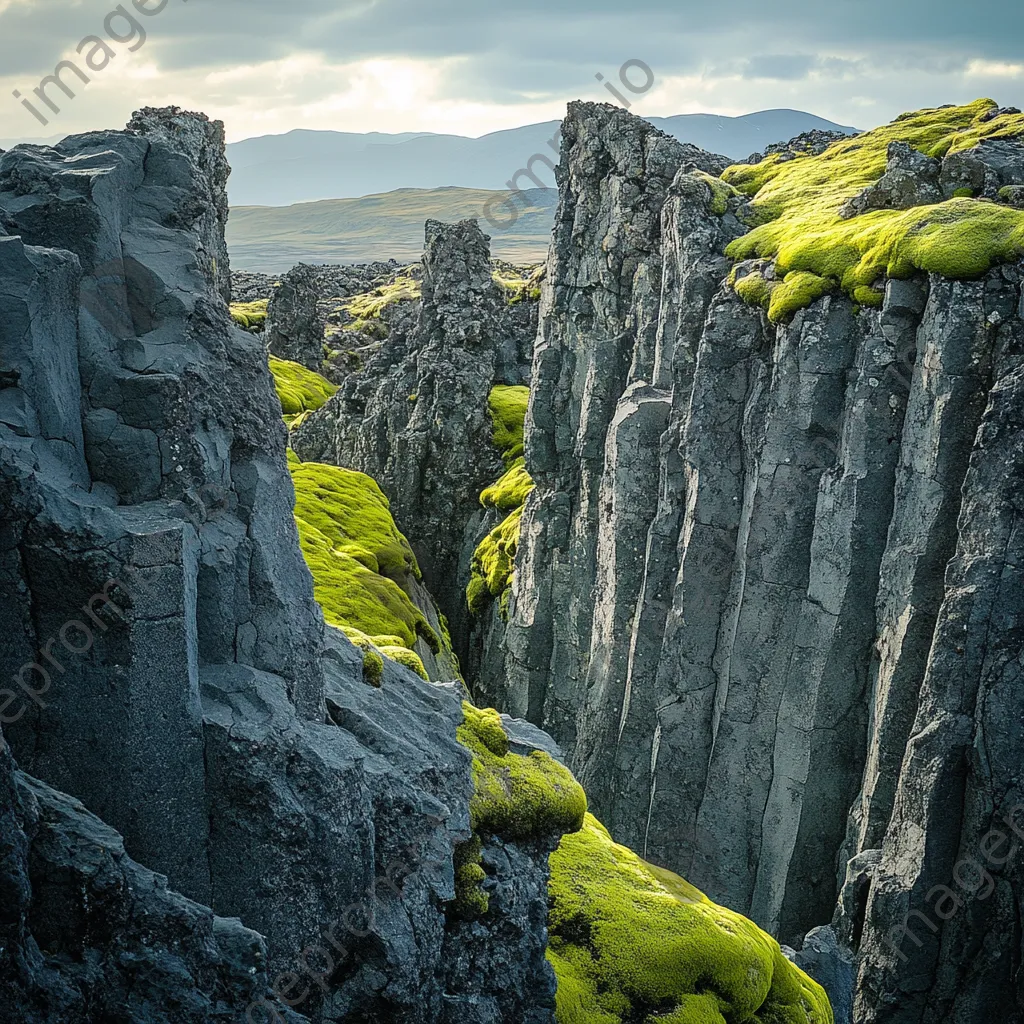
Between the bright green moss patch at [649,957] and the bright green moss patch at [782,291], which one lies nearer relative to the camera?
the bright green moss patch at [649,957]

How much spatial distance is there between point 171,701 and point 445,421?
51781mm

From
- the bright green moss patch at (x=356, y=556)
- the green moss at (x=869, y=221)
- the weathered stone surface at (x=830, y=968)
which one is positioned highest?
the green moss at (x=869, y=221)

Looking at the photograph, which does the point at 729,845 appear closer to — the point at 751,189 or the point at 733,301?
the point at 733,301

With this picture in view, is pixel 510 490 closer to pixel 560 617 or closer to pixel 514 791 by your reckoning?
pixel 560 617

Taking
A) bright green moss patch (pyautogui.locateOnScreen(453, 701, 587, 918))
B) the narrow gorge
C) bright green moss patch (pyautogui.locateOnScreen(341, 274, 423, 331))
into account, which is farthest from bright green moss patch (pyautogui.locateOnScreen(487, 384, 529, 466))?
bright green moss patch (pyautogui.locateOnScreen(453, 701, 587, 918))

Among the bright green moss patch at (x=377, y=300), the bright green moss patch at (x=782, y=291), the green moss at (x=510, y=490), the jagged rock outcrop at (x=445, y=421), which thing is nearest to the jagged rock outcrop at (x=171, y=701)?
the bright green moss patch at (x=782, y=291)

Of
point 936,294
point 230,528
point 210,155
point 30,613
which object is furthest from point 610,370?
point 30,613

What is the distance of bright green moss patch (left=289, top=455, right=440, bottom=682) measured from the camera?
3634 centimetres

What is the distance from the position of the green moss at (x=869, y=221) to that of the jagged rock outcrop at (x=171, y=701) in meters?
21.3

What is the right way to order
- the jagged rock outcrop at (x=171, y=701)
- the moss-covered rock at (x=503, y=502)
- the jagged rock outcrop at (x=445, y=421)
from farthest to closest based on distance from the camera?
the jagged rock outcrop at (x=445, y=421)
the moss-covered rock at (x=503, y=502)
the jagged rock outcrop at (x=171, y=701)

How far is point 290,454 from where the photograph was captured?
202ft

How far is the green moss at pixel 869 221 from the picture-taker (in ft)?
88.1

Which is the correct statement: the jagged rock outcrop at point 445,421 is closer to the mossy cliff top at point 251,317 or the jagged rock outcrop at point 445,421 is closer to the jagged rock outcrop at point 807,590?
the jagged rock outcrop at point 807,590

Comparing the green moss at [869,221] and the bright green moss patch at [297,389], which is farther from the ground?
the green moss at [869,221]
